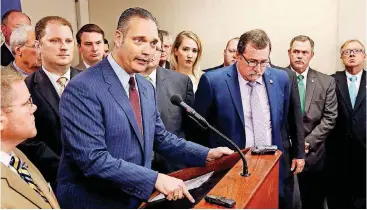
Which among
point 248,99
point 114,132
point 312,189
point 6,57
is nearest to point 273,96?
point 248,99

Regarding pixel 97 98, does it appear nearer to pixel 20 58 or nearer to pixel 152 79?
pixel 152 79

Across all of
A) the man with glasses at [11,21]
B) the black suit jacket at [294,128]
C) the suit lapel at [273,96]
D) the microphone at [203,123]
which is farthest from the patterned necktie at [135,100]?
the man with glasses at [11,21]

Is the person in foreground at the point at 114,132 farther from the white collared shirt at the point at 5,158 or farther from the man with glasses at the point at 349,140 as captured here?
the man with glasses at the point at 349,140

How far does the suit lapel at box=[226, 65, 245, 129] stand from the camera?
2.27 meters

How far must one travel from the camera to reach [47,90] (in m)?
2.10

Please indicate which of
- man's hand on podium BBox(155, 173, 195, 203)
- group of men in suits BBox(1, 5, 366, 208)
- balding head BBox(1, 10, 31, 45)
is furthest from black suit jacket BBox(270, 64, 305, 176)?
balding head BBox(1, 10, 31, 45)

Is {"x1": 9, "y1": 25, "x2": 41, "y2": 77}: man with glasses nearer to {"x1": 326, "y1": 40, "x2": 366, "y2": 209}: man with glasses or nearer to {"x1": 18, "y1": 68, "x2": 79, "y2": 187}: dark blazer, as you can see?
{"x1": 18, "y1": 68, "x2": 79, "y2": 187}: dark blazer

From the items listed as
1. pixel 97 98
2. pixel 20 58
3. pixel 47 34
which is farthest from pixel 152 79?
pixel 97 98

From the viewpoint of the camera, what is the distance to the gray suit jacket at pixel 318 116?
3.09 m

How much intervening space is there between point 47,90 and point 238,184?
1.20 meters

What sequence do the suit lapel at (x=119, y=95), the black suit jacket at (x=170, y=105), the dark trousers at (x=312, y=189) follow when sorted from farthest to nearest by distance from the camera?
the dark trousers at (x=312, y=189) → the black suit jacket at (x=170, y=105) → the suit lapel at (x=119, y=95)

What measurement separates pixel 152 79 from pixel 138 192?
1155 millimetres

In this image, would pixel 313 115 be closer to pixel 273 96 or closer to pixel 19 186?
pixel 273 96

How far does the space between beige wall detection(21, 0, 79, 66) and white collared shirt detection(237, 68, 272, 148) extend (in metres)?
2.47
